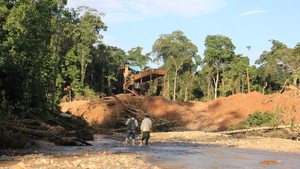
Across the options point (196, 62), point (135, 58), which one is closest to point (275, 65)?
point (196, 62)

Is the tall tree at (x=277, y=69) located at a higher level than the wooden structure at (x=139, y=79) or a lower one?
higher

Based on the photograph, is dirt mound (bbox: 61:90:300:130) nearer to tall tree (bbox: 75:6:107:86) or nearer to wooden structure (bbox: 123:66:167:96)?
Answer: wooden structure (bbox: 123:66:167:96)

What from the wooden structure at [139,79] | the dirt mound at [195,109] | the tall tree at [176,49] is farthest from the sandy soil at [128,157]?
the tall tree at [176,49]

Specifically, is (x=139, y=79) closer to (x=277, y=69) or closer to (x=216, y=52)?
(x=216, y=52)

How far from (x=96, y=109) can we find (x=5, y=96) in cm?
1618

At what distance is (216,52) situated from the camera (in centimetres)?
6769

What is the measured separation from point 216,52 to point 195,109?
34.5 m

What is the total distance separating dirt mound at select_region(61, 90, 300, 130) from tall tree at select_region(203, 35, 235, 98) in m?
33.8

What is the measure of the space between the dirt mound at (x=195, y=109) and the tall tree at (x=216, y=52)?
33.8 m

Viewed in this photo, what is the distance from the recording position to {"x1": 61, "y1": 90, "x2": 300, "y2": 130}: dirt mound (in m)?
31.4

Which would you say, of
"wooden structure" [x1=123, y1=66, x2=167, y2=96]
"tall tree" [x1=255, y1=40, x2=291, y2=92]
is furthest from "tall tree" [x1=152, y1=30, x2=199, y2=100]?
"wooden structure" [x1=123, y1=66, x2=167, y2=96]

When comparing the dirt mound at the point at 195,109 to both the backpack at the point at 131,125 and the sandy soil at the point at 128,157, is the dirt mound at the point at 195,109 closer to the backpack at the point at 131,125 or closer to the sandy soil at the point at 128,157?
Result: the sandy soil at the point at 128,157

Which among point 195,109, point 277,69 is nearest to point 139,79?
point 195,109

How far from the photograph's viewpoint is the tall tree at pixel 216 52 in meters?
68.4
